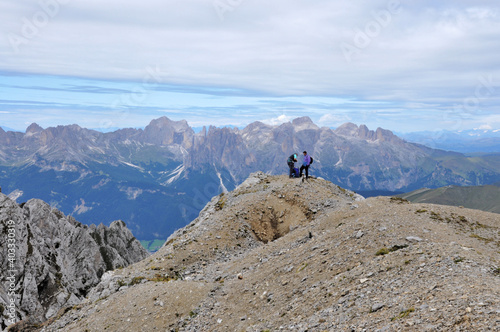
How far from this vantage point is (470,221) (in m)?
25.3

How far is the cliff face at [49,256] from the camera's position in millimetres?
74500

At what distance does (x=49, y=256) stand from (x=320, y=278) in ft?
321

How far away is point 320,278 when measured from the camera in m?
18.8

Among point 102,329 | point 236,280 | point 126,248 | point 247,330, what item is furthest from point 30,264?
point 247,330

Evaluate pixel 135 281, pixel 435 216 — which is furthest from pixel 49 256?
pixel 435 216

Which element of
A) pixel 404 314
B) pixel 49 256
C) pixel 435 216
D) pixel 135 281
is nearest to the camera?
pixel 404 314

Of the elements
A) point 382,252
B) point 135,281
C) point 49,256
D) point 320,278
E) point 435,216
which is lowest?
point 49,256

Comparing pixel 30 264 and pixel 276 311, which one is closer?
pixel 276 311

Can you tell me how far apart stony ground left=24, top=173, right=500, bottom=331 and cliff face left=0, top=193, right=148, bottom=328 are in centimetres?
4815

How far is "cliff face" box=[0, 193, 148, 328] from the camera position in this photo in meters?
74.5

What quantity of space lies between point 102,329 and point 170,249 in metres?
11.0

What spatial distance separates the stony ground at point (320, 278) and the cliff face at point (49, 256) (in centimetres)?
4815

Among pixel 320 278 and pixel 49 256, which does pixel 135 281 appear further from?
pixel 49 256

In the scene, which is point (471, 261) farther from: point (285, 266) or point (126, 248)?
point (126, 248)
